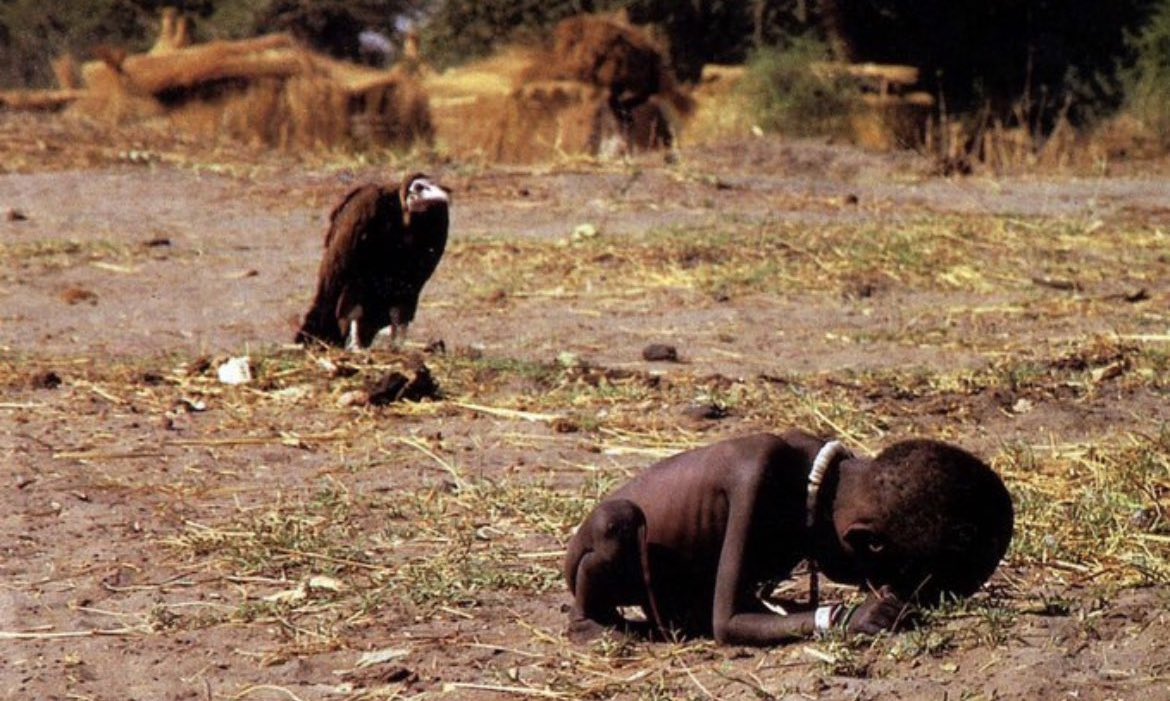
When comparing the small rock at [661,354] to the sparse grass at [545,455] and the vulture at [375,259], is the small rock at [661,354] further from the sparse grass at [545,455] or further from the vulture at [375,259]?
the vulture at [375,259]

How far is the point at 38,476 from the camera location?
6.52m

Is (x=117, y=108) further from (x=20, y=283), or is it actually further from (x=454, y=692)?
(x=454, y=692)

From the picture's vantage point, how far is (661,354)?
9.09 m

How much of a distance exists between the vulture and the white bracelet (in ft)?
14.9

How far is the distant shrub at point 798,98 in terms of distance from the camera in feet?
67.1

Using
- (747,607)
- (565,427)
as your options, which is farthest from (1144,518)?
(565,427)

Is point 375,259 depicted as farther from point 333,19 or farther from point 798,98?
point 333,19

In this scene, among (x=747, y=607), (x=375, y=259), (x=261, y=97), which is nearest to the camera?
(x=747, y=607)

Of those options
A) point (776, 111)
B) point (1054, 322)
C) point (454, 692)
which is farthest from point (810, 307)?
point (776, 111)

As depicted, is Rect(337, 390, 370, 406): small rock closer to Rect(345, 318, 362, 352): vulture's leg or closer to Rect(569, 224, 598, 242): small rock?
Rect(345, 318, 362, 352): vulture's leg

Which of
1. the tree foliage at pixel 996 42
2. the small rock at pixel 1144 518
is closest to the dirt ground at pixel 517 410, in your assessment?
the small rock at pixel 1144 518

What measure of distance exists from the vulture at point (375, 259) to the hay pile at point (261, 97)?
10635 millimetres

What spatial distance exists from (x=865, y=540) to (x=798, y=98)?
16870 millimetres

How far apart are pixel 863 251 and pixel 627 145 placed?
748 cm
